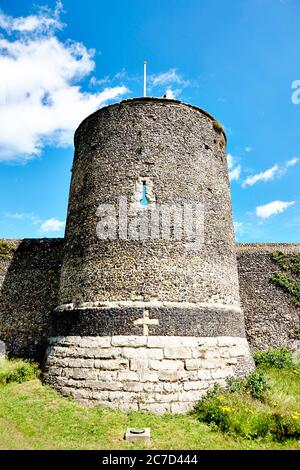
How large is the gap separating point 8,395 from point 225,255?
7551 millimetres

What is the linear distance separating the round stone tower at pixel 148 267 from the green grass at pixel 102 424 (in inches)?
17.7

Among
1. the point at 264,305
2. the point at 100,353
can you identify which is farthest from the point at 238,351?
the point at 264,305

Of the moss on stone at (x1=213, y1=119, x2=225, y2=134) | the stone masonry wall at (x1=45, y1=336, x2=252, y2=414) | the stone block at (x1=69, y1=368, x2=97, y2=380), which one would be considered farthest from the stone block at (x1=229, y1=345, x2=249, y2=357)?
the moss on stone at (x1=213, y1=119, x2=225, y2=134)

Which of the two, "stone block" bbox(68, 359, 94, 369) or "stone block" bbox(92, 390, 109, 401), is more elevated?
"stone block" bbox(68, 359, 94, 369)

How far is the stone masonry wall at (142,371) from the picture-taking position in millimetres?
9219

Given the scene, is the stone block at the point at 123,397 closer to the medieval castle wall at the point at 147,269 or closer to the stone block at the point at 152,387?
the medieval castle wall at the point at 147,269

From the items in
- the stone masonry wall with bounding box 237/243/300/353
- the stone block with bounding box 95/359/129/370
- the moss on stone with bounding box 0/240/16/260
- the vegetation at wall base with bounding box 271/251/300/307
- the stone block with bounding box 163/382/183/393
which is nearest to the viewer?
the stone block with bounding box 163/382/183/393

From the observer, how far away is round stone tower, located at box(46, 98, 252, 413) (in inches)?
377

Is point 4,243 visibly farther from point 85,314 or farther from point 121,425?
point 121,425

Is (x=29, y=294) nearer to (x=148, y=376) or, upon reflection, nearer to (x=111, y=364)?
(x=111, y=364)

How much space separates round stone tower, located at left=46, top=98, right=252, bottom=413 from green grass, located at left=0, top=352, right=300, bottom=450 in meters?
0.45

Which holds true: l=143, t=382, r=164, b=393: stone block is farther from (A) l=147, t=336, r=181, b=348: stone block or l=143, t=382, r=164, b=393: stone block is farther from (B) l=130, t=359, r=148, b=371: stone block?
(A) l=147, t=336, r=181, b=348: stone block

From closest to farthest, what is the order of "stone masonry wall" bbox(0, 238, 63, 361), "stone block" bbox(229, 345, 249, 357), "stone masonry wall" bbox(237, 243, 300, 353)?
"stone block" bbox(229, 345, 249, 357)
"stone masonry wall" bbox(0, 238, 63, 361)
"stone masonry wall" bbox(237, 243, 300, 353)
